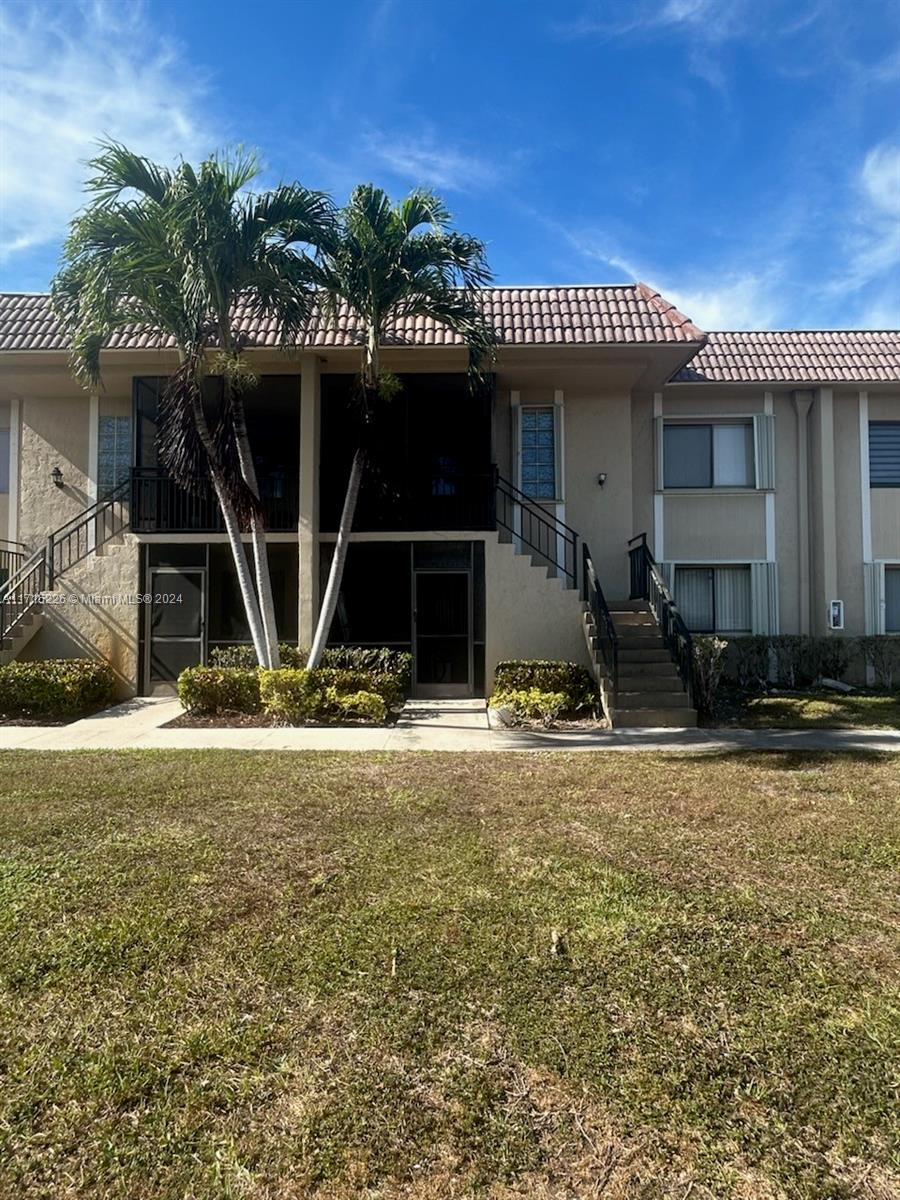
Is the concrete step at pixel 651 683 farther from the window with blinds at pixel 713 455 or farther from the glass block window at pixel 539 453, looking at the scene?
the window with blinds at pixel 713 455

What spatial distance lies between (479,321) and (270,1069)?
9.56 meters

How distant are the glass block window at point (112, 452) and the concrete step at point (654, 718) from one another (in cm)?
1028

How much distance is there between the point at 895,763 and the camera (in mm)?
7145

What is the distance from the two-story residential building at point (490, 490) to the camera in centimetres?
1199

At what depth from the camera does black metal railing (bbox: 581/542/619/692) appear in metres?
9.91

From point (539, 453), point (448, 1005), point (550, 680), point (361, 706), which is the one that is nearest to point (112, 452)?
point (361, 706)

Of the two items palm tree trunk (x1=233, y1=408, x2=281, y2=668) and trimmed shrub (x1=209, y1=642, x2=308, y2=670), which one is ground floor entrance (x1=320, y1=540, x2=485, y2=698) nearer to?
trimmed shrub (x1=209, y1=642, x2=308, y2=670)

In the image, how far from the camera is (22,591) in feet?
40.2

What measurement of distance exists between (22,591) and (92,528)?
1.75 metres

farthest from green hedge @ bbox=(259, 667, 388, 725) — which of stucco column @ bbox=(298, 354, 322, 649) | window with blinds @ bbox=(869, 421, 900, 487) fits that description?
window with blinds @ bbox=(869, 421, 900, 487)

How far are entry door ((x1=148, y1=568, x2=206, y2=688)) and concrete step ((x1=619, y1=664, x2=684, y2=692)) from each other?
24.2 feet

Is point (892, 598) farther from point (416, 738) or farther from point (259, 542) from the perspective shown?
point (259, 542)

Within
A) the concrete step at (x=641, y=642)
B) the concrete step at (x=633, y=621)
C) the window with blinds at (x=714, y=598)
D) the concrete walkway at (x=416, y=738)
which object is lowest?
the concrete walkway at (x=416, y=738)

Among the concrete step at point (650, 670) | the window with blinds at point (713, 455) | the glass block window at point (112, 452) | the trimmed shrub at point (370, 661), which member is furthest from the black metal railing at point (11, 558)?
the window with blinds at point (713, 455)
